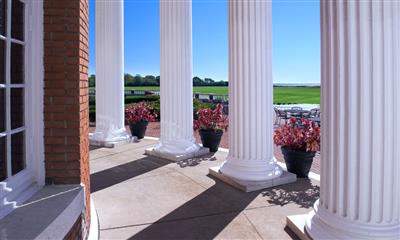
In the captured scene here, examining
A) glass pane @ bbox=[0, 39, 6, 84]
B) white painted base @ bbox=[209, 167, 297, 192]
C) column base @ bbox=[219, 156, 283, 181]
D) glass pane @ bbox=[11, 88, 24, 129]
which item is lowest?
white painted base @ bbox=[209, 167, 297, 192]

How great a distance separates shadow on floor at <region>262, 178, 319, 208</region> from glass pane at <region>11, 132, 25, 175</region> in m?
3.65

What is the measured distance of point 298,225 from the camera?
14.4 feet

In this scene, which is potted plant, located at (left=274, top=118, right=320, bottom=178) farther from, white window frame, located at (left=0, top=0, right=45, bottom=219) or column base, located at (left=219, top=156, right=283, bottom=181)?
white window frame, located at (left=0, top=0, right=45, bottom=219)

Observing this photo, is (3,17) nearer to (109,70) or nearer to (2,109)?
(2,109)

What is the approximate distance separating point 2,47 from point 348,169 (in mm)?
3461

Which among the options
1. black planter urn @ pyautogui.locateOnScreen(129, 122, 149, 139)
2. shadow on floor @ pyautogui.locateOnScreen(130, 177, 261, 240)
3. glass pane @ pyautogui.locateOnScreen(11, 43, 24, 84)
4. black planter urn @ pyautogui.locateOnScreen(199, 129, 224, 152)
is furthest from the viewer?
black planter urn @ pyautogui.locateOnScreen(129, 122, 149, 139)

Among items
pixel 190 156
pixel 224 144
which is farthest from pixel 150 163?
pixel 224 144

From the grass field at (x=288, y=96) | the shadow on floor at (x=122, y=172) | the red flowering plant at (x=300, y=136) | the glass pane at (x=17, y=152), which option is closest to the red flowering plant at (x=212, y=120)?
the shadow on floor at (x=122, y=172)

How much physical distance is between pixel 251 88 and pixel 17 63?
Result: 4038 mm

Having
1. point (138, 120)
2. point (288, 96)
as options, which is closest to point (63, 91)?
point (138, 120)

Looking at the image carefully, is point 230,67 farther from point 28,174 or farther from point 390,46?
point 28,174

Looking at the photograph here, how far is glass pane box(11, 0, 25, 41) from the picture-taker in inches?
133

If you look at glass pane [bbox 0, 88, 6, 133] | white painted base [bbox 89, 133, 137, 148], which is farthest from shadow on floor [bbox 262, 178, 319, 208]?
white painted base [bbox 89, 133, 137, 148]

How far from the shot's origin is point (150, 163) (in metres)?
8.49
